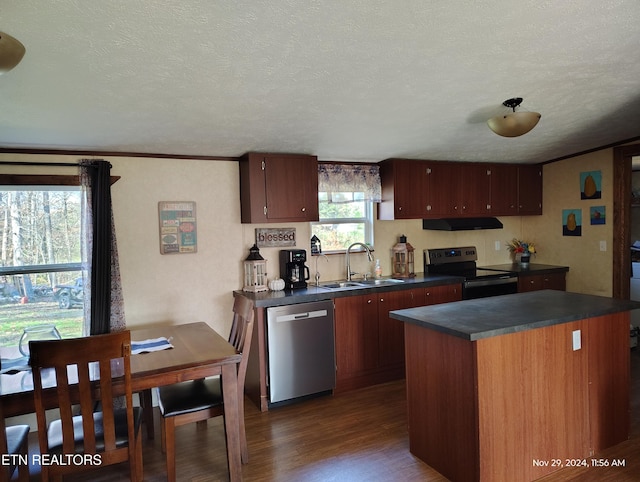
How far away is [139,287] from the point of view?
3525 mm

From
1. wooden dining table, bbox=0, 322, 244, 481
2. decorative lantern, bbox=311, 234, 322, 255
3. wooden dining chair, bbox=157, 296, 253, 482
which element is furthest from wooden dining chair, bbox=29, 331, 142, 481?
decorative lantern, bbox=311, 234, 322, 255

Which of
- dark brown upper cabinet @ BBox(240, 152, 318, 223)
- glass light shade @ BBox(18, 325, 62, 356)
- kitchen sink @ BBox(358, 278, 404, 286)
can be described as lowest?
glass light shade @ BBox(18, 325, 62, 356)

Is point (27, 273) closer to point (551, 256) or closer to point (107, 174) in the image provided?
point (107, 174)

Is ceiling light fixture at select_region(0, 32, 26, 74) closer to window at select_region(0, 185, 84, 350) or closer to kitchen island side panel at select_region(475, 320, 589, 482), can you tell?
window at select_region(0, 185, 84, 350)

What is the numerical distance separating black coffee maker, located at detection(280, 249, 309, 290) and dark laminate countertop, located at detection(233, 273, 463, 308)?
0.10 meters

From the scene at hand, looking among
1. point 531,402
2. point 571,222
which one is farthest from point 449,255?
point 531,402

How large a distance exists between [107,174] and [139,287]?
93 cm

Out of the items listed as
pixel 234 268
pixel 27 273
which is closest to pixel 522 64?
pixel 234 268

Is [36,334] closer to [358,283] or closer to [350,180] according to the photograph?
[358,283]

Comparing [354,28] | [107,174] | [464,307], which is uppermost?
[354,28]

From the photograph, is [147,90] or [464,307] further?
[464,307]

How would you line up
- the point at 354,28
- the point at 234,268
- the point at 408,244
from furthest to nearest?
the point at 408,244, the point at 234,268, the point at 354,28

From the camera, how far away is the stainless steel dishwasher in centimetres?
346

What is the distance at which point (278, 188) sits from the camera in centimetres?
379
